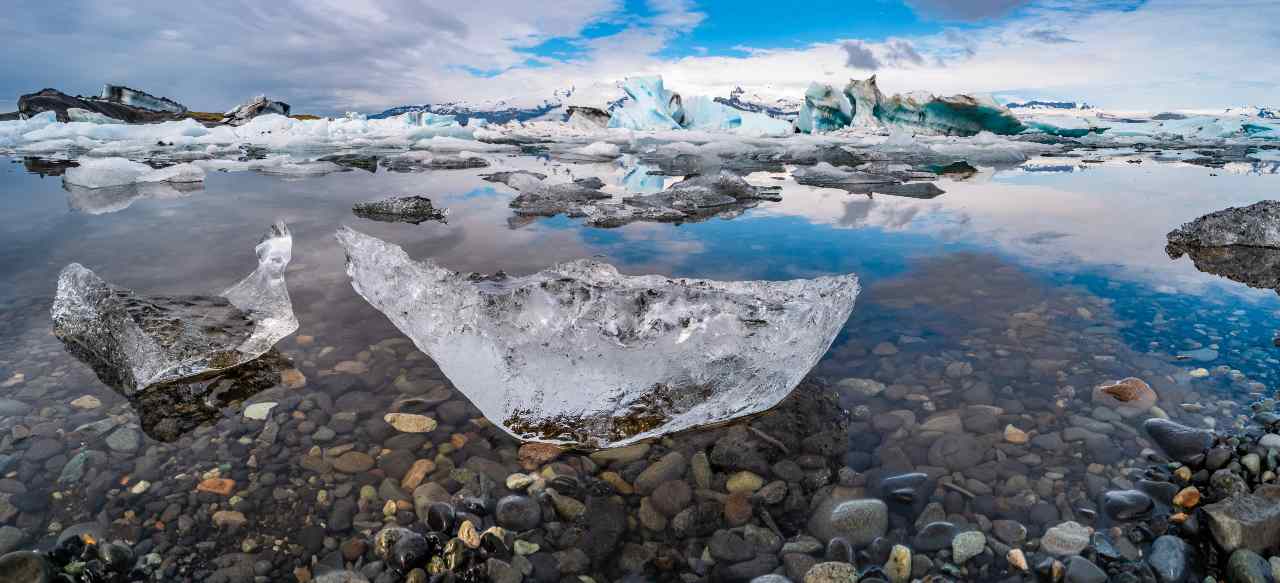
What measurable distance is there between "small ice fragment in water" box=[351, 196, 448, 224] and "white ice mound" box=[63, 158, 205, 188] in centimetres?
474

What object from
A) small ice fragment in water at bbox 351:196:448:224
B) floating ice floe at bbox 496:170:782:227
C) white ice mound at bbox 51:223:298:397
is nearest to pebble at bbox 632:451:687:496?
white ice mound at bbox 51:223:298:397

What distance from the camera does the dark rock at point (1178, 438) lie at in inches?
75.4

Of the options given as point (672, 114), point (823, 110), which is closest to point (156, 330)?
point (672, 114)

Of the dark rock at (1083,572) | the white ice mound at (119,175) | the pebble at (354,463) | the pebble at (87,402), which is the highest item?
the white ice mound at (119,175)

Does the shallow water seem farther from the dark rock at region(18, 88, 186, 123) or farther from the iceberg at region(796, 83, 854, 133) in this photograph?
→ the dark rock at region(18, 88, 186, 123)

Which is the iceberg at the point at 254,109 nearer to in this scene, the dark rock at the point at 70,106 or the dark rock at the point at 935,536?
the dark rock at the point at 70,106

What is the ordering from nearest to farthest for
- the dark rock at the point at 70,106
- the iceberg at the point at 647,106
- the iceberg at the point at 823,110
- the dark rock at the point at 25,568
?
1. the dark rock at the point at 25,568
2. the iceberg at the point at 823,110
3. the iceberg at the point at 647,106
4. the dark rock at the point at 70,106

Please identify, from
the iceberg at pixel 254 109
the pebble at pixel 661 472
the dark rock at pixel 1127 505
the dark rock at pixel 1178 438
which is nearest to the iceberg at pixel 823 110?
the dark rock at pixel 1178 438

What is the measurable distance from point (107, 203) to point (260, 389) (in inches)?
276

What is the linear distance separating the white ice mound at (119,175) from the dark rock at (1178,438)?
→ 11523 mm

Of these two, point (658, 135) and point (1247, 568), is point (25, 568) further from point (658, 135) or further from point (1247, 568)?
point (658, 135)

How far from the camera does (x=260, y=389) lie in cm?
236

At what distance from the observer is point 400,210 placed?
21.2 ft

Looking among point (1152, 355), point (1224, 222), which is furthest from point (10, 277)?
point (1224, 222)
